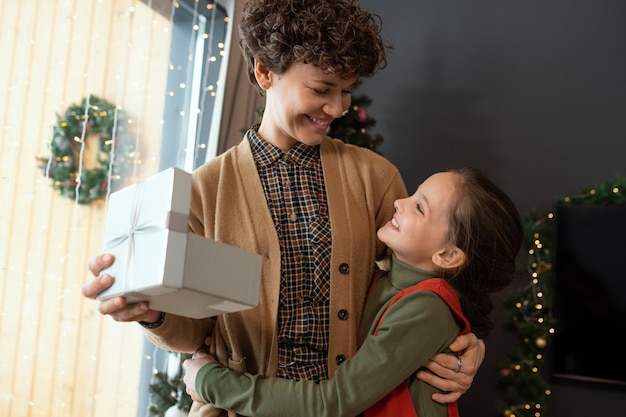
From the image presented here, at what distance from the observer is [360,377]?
1.38 m

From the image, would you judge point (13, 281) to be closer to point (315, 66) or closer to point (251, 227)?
point (251, 227)

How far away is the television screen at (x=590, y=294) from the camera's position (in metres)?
3.45

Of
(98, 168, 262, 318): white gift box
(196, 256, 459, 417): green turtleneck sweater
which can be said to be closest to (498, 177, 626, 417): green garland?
(196, 256, 459, 417): green turtleneck sweater

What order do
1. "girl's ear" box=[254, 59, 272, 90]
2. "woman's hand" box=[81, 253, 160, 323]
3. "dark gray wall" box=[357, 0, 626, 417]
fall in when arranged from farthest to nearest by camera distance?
1. "dark gray wall" box=[357, 0, 626, 417]
2. "girl's ear" box=[254, 59, 272, 90]
3. "woman's hand" box=[81, 253, 160, 323]

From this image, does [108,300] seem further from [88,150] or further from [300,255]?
[88,150]

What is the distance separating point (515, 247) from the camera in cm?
157

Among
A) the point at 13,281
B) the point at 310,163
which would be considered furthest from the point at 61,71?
the point at 310,163

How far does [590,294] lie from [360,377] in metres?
2.54

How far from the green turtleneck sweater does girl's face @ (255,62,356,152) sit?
0.47m

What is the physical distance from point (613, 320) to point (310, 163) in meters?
2.50

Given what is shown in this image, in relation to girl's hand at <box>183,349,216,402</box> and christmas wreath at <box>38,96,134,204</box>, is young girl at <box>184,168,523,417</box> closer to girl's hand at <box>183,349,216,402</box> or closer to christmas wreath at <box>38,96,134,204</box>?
girl's hand at <box>183,349,216,402</box>

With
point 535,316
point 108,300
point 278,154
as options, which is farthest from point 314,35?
point 535,316

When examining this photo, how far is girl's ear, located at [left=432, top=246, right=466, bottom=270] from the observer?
1.53 metres

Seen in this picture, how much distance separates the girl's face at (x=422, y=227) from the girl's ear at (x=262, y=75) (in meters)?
0.45
